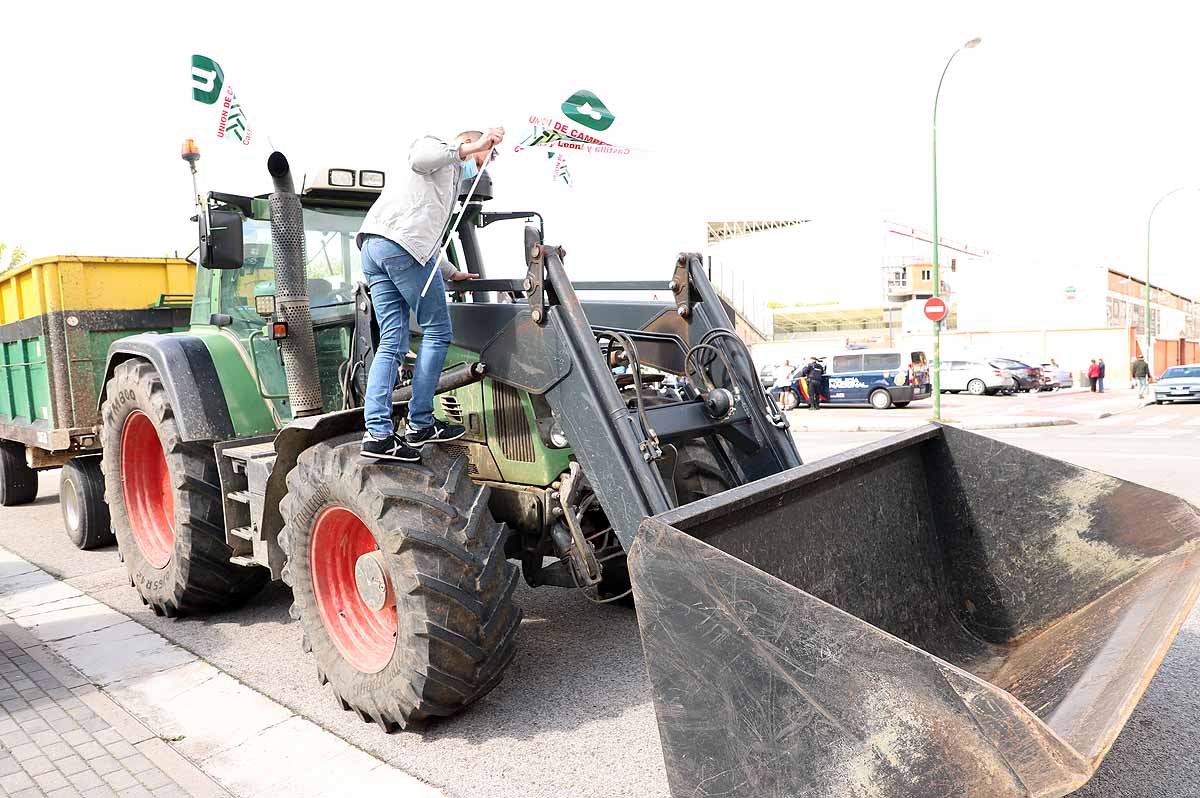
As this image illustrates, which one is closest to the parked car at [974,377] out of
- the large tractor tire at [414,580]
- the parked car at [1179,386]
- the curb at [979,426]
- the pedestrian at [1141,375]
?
the pedestrian at [1141,375]

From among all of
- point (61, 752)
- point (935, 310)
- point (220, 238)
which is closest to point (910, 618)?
point (61, 752)

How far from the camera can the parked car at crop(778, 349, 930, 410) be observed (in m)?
25.5

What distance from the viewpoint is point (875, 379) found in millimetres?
25656

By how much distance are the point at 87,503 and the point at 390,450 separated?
16.7ft

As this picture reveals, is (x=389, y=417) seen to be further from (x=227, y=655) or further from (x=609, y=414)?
(x=227, y=655)

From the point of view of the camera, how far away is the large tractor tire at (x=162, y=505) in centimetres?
520

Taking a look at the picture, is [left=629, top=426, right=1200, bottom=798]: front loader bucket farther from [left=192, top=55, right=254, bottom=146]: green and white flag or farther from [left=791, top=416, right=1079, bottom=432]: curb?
[left=791, top=416, right=1079, bottom=432]: curb

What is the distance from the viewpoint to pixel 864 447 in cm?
393

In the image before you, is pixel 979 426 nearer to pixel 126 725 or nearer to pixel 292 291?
pixel 292 291

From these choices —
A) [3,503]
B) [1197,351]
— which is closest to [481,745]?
[3,503]

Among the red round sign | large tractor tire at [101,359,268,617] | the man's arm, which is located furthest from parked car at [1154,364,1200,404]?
the man's arm

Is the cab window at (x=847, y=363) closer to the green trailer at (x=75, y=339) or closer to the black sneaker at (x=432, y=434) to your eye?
the green trailer at (x=75, y=339)

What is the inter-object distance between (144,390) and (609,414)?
Answer: 338 centimetres

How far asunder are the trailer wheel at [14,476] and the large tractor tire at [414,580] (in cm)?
734
